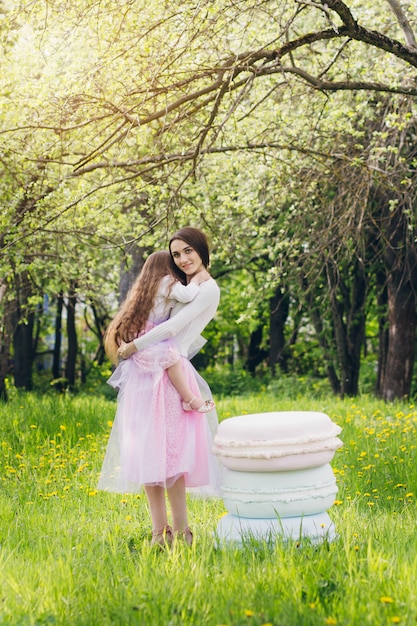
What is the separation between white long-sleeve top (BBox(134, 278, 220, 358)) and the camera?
14.6ft

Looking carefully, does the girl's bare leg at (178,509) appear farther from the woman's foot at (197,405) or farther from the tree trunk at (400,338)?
the tree trunk at (400,338)

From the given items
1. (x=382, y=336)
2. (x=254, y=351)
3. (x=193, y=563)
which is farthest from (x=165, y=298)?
(x=254, y=351)

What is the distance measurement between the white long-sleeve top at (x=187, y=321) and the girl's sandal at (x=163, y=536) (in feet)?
3.18

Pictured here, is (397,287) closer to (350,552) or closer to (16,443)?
(16,443)

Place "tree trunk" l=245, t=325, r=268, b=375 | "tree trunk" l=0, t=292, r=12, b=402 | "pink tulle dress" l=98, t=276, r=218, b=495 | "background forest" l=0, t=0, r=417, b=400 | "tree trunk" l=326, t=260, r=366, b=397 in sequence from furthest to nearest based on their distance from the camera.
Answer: "tree trunk" l=245, t=325, r=268, b=375, "tree trunk" l=326, t=260, r=366, b=397, "tree trunk" l=0, t=292, r=12, b=402, "background forest" l=0, t=0, r=417, b=400, "pink tulle dress" l=98, t=276, r=218, b=495

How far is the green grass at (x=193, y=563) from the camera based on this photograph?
3.24 metres

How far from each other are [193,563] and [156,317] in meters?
1.43

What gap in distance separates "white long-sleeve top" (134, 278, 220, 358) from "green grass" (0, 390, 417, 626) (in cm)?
106

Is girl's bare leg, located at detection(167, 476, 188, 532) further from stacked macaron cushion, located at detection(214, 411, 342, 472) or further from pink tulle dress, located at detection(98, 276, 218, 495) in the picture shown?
stacked macaron cushion, located at detection(214, 411, 342, 472)

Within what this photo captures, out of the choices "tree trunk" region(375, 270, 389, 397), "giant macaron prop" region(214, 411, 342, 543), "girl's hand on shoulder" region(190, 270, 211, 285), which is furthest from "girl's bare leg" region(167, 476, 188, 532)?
"tree trunk" region(375, 270, 389, 397)

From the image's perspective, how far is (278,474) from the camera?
4090mm

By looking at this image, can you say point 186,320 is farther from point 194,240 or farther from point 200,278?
point 194,240

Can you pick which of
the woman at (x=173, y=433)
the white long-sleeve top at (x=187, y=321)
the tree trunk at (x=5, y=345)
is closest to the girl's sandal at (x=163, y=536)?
the woman at (x=173, y=433)

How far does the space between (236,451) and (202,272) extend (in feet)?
3.65
